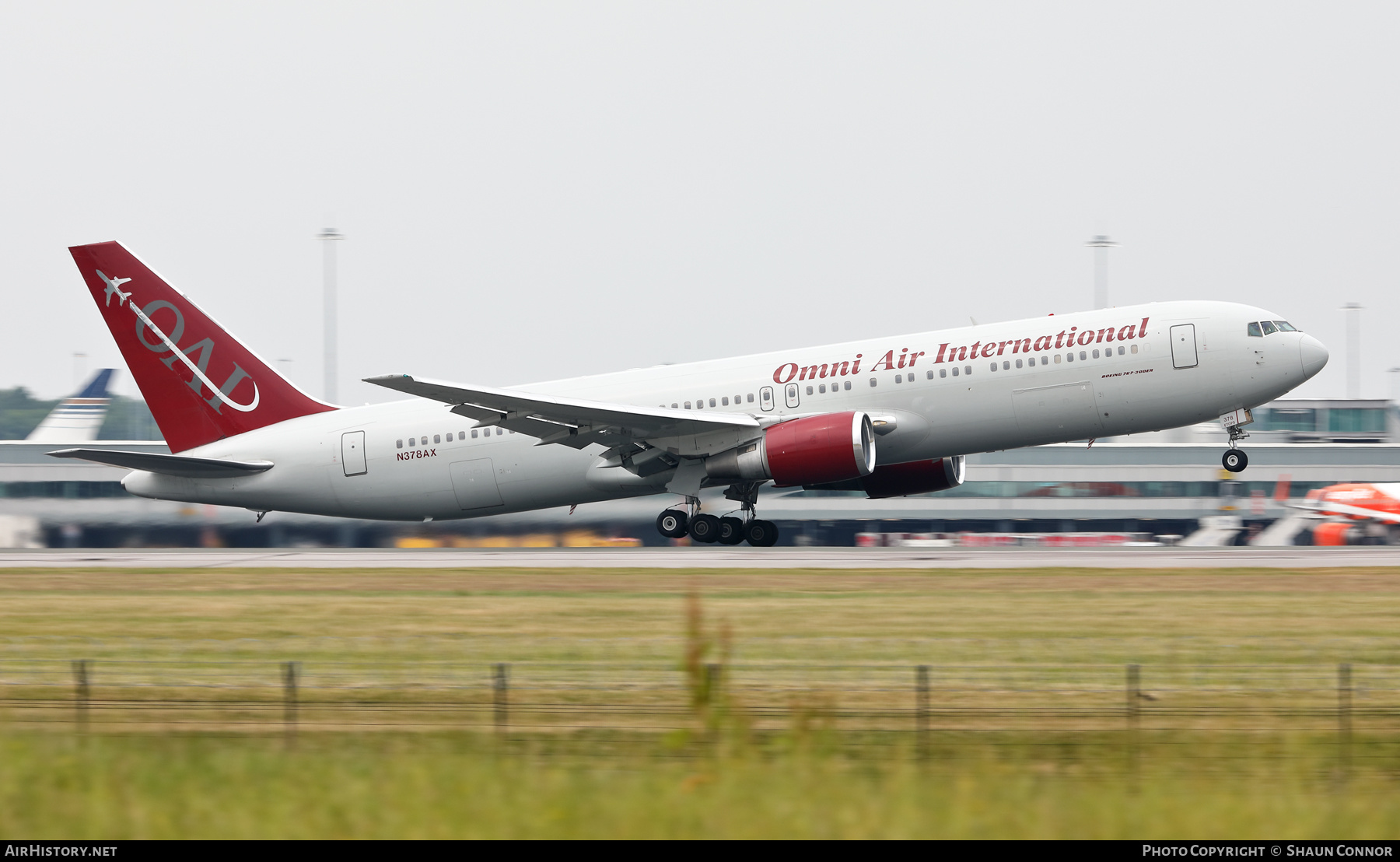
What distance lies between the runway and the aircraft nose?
4.46 m

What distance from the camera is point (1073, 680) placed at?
51.6ft

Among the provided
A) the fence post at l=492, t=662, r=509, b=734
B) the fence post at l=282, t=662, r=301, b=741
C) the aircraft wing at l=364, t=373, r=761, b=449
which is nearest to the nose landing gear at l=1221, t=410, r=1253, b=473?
the aircraft wing at l=364, t=373, r=761, b=449

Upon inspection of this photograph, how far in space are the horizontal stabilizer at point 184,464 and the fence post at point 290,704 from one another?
20433 millimetres

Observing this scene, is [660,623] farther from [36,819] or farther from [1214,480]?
[1214,480]

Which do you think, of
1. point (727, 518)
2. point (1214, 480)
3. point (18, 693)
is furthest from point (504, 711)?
point (1214, 480)

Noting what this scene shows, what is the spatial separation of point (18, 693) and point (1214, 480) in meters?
54.2

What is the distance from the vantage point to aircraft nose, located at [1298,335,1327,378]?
31062mm

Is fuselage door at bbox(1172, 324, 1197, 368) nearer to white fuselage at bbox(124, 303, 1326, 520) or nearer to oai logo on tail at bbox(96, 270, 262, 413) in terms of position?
white fuselage at bbox(124, 303, 1326, 520)

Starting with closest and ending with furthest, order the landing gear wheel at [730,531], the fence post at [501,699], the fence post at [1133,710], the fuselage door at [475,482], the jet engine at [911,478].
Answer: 1. the fence post at [1133,710]
2. the fence post at [501,699]
3. the fuselage door at [475,482]
4. the landing gear wheel at [730,531]
5. the jet engine at [911,478]

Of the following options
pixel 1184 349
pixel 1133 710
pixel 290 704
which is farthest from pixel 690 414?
pixel 1133 710

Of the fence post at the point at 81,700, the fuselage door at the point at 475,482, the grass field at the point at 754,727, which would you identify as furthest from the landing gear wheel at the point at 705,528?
the fence post at the point at 81,700

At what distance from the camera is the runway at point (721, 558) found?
31.3m

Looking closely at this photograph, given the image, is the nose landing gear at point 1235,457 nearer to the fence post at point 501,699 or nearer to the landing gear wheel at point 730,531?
the landing gear wheel at point 730,531

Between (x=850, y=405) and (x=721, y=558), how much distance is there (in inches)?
198
